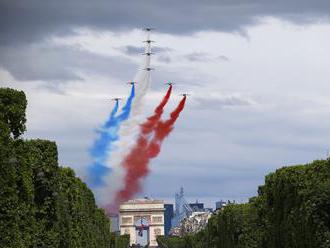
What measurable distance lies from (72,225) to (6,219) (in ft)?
116

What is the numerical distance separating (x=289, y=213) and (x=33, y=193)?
58.9 feet

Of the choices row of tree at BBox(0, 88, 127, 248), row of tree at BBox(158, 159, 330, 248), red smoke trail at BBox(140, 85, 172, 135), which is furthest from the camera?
red smoke trail at BBox(140, 85, 172, 135)

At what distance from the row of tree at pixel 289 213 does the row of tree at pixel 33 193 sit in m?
15.7

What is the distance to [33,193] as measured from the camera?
74250mm

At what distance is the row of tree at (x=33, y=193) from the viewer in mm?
63656

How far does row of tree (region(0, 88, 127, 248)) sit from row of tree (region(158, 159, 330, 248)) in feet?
51.6

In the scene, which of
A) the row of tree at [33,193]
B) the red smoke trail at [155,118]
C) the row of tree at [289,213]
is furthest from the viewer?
the red smoke trail at [155,118]

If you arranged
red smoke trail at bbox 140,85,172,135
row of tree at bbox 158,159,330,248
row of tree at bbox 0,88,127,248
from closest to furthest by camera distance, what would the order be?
1. row of tree at bbox 0,88,127,248
2. row of tree at bbox 158,159,330,248
3. red smoke trail at bbox 140,85,172,135

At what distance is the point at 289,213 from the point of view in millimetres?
79125

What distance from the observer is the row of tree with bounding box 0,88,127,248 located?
209 feet

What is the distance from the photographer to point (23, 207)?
67.0 meters

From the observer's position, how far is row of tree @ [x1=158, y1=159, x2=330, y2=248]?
219 ft

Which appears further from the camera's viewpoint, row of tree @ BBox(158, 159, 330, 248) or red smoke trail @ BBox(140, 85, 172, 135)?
red smoke trail @ BBox(140, 85, 172, 135)

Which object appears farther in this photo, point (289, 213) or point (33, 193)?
point (289, 213)
